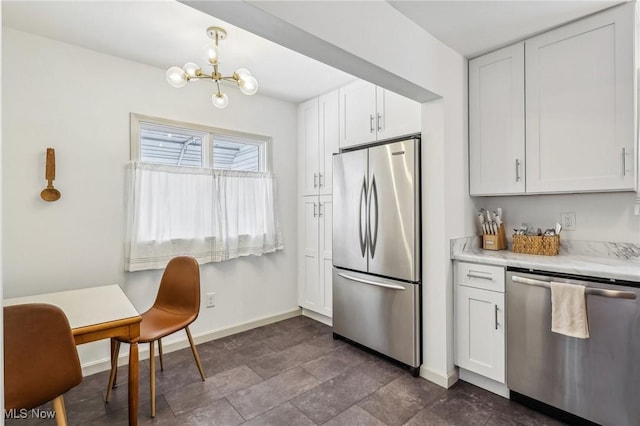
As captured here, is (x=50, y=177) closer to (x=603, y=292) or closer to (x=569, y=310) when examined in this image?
(x=569, y=310)

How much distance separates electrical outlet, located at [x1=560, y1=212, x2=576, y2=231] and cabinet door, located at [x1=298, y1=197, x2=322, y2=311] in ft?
7.12

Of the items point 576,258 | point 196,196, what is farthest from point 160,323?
point 576,258

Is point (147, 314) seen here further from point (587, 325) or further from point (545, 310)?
point (587, 325)

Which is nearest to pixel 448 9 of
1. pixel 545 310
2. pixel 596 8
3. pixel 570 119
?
pixel 596 8

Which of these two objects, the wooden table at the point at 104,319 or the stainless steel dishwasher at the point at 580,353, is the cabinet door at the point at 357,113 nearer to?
the stainless steel dishwasher at the point at 580,353

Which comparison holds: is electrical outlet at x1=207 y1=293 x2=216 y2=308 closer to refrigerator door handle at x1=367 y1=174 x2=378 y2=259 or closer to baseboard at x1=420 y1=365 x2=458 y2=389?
refrigerator door handle at x1=367 y1=174 x2=378 y2=259

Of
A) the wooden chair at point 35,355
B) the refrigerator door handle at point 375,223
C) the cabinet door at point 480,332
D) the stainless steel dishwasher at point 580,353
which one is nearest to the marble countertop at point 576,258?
the stainless steel dishwasher at point 580,353

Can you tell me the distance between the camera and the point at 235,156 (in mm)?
3604

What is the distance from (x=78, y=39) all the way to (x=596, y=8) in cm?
345

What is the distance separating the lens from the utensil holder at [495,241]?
2.67m

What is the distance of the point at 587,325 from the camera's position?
6.29ft

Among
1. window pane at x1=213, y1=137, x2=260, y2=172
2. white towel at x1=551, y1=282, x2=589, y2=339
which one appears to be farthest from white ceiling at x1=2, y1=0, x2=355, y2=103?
white towel at x1=551, y1=282, x2=589, y2=339

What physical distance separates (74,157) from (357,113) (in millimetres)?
2341

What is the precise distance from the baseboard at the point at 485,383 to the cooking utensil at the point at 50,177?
10.6 feet
